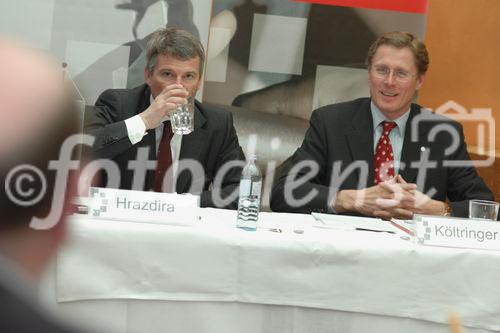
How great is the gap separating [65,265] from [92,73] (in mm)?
2300

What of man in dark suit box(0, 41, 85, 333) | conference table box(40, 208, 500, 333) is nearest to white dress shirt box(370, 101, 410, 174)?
conference table box(40, 208, 500, 333)

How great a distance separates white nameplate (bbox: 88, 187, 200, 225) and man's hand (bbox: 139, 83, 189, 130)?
73 centimetres

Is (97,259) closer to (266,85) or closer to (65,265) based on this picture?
(65,265)

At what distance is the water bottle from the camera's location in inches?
75.3

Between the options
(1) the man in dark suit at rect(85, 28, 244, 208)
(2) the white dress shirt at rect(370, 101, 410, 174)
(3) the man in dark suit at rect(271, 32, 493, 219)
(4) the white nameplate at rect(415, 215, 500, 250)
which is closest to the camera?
(4) the white nameplate at rect(415, 215, 500, 250)

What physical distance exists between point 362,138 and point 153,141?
2.75 feet

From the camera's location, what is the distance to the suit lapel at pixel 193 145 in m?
2.69

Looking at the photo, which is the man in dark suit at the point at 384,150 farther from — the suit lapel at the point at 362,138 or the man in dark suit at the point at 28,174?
the man in dark suit at the point at 28,174

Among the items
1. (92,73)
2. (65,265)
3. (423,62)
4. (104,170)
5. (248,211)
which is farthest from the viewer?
(92,73)

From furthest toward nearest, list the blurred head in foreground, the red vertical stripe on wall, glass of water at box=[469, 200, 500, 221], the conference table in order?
the red vertical stripe on wall → glass of water at box=[469, 200, 500, 221] → the conference table → the blurred head in foreground

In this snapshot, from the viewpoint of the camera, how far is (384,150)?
285cm

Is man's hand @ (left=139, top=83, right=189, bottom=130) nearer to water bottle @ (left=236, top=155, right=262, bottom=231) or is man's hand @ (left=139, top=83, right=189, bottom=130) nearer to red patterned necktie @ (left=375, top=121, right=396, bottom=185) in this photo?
water bottle @ (left=236, top=155, right=262, bottom=231)

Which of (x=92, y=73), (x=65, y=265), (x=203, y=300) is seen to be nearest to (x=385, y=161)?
(x=203, y=300)

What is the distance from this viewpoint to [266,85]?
391 cm
